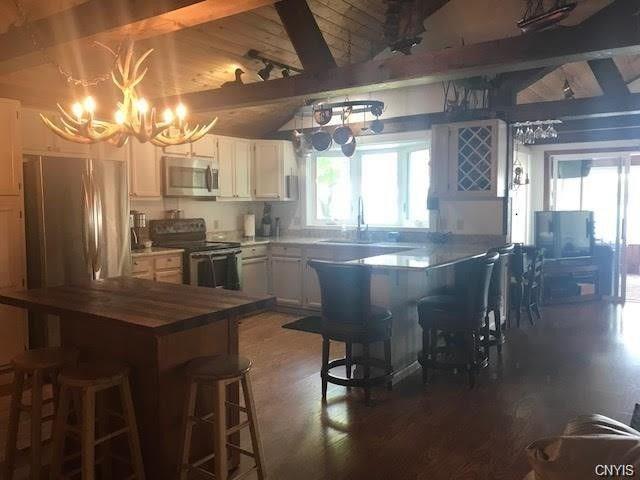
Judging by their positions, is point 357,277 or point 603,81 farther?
point 603,81

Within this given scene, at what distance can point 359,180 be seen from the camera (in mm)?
6891

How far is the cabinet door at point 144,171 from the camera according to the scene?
5.28 metres

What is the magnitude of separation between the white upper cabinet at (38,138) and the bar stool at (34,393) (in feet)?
7.65

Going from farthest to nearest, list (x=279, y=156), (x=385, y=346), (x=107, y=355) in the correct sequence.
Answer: (x=279, y=156) < (x=385, y=346) < (x=107, y=355)

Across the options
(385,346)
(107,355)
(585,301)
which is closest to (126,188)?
(107,355)

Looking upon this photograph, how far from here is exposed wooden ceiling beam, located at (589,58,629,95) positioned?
492 centimetres

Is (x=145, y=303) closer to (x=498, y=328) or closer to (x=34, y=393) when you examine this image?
(x=34, y=393)

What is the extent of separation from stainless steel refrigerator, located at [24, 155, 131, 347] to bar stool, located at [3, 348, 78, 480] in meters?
1.62

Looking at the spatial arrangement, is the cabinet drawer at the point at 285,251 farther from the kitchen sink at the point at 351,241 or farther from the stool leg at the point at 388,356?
the stool leg at the point at 388,356

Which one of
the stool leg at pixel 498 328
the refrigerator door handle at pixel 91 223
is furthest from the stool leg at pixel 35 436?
the stool leg at pixel 498 328

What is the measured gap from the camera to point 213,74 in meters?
5.38

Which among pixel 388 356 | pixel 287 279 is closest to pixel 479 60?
pixel 388 356

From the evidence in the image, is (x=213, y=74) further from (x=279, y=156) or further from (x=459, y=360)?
(x=459, y=360)

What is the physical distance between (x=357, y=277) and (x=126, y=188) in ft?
7.88
